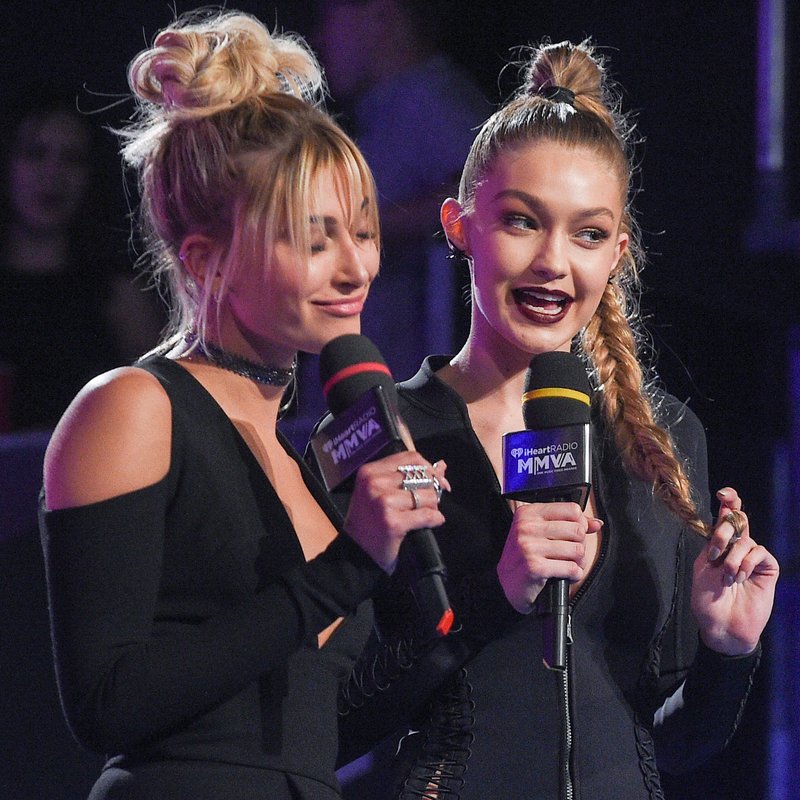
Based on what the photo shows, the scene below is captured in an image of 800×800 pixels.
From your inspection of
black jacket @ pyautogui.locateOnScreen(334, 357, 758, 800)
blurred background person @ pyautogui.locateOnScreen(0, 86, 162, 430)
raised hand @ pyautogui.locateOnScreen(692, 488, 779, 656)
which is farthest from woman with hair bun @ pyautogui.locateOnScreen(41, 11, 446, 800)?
blurred background person @ pyautogui.locateOnScreen(0, 86, 162, 430)

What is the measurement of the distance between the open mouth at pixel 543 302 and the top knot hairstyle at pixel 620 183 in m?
0.17

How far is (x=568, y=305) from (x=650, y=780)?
58 centimetres

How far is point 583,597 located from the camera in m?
1.53

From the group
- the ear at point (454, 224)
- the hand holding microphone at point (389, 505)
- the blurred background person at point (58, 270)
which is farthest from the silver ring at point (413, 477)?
the blurred background person at point (58, 270)

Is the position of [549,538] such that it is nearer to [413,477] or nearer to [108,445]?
[413,477]

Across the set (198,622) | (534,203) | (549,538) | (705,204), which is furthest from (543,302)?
(705,204)

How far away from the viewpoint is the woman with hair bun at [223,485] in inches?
44.8

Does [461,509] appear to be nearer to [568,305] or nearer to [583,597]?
[583,597]

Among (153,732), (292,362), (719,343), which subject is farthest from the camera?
(719,343)

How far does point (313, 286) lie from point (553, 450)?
0.30 metres

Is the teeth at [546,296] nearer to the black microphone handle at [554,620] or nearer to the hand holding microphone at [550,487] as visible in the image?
the hand holding microphone at [550,487]

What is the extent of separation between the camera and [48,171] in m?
2.72

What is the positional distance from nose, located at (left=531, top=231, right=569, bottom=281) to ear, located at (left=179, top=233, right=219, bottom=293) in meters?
0.44

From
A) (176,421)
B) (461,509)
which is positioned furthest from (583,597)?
(176,421)
